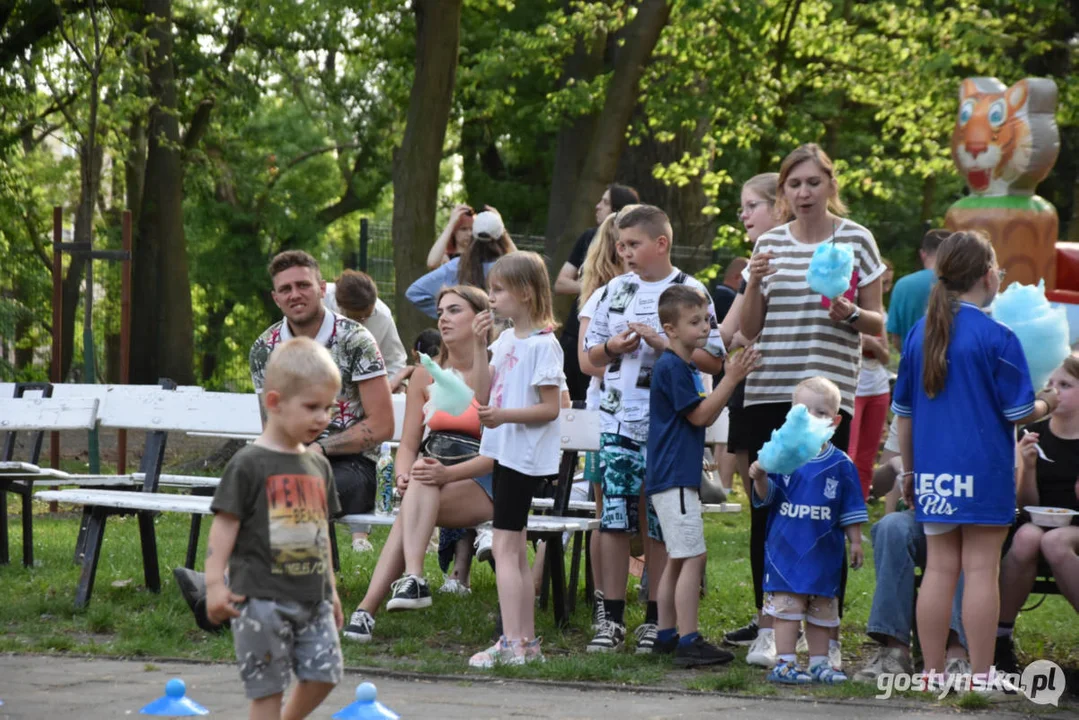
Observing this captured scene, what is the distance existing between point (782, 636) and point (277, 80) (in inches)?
922

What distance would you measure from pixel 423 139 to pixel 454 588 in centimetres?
898

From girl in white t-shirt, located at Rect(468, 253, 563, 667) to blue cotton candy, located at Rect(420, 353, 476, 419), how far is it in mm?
119

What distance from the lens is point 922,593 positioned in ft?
20.0

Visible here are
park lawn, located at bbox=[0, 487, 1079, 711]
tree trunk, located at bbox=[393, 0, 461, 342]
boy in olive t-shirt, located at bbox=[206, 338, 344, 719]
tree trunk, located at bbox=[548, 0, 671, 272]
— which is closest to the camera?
boy in olive t-shirt, located at bbox=[206, 338, 344, 719]

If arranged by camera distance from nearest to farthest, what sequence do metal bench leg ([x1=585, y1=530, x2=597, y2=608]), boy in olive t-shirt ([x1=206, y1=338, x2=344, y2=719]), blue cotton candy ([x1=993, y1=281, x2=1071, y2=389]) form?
1. boy in olive t-shirt ([x1=206, y1=338, x2=344, y2=719])
2. blue cotton candy ([x1=993, y1=281, x2=1071, y2=389])
3. metal bench leg ([x1=585, y1=530, x2=597, y2=608])

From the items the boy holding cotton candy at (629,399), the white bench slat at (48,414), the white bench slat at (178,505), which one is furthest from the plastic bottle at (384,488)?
the white bench slat at (48,414)

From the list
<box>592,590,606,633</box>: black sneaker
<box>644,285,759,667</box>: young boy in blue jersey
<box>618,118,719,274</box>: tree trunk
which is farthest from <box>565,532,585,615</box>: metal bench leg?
<box>618,118,719,274</box>: tree trunk

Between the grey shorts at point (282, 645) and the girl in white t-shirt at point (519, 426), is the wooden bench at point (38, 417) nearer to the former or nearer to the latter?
the girl in white t-shirt at point (519, 426)

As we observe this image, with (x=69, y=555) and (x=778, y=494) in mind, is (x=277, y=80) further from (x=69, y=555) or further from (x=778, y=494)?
(x=778, y=494)

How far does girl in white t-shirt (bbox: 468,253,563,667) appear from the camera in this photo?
658 centimetres

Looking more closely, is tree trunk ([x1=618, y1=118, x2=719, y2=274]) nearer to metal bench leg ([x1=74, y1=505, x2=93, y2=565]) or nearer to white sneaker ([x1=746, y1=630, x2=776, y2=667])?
metal bench leg ([x1=74, y1=505, x2=93, y2=565])

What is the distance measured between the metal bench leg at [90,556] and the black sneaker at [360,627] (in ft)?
5.38

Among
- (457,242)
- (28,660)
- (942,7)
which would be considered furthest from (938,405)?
(942,7)

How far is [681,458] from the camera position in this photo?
6.62 meters
